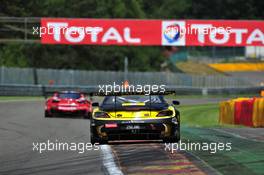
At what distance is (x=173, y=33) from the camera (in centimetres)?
3588

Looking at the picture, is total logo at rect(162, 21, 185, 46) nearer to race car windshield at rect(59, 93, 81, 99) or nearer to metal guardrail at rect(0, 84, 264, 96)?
metal guardrail at rect(0, 84, 264, 96)

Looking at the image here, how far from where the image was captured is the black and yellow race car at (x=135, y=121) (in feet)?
41.9

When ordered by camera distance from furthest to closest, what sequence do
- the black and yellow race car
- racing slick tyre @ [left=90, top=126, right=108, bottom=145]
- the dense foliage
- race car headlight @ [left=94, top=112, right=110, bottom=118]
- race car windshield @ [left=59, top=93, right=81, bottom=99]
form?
the dense foliage → race car windshield @ [left=59, top=93, right=81, bottom=99] → racing slick tyre @ [left=90, top=126, right=108, bottom=145] → race car headlight @ [left=94, top=112, right=110, bottom=118] → the black and yellow race car

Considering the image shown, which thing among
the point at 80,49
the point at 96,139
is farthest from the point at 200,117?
the point at 80,49

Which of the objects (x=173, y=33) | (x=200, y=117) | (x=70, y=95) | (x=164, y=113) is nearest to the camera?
(x=164, y=113)

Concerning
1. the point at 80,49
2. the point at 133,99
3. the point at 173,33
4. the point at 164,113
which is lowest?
the point at 164,113

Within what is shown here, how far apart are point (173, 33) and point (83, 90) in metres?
17.8

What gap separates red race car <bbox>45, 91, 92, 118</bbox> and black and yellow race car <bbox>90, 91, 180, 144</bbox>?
13.2 metres

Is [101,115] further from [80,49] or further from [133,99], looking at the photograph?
[80,49]

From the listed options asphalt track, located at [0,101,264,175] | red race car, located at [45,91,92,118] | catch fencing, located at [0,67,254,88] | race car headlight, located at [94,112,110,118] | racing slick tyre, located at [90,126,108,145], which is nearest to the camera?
asphalt track, located at [0,101,264,175]

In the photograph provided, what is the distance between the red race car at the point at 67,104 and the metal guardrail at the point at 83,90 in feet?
47.2

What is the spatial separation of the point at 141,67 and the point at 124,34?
3737cm

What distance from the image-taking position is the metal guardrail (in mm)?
47062

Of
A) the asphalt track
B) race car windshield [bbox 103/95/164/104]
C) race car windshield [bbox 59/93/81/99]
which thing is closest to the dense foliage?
race car windshield [bbox 59/93/81/99]
